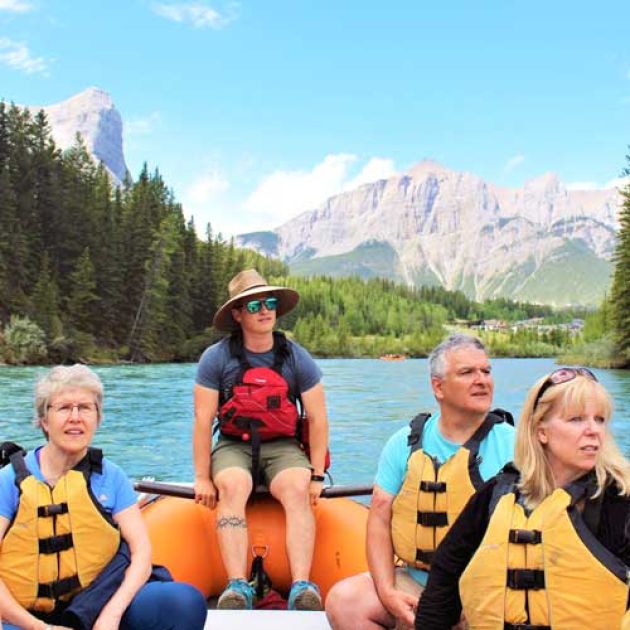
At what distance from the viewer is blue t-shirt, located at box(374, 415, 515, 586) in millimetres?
2396

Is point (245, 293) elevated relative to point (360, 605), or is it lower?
elevated

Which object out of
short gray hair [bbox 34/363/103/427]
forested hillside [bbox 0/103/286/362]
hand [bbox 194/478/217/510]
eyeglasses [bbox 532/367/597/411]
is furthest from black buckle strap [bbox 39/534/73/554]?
forested hillside [bbox 0/103/286/362]

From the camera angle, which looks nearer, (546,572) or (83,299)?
(546,572)

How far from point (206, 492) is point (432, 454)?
129cm

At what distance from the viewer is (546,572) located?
1.76 metres

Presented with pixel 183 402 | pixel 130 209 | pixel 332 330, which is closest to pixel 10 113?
pixel 130 209

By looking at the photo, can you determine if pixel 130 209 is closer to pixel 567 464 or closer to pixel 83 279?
pixel 83 279

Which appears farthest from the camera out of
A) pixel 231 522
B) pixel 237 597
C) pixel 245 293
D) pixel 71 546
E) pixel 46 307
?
pixel 46 307

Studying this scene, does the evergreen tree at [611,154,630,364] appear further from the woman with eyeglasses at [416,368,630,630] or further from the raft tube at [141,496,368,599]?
the woman with eyeglasses at [416,368,630,630]

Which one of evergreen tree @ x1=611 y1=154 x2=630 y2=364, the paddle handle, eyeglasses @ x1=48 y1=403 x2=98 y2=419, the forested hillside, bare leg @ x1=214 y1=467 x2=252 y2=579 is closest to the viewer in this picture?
eyeglasses @ x1=48 y1=403 x2=98 y2=419

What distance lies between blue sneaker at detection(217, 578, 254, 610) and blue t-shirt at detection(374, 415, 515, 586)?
2.52 feet

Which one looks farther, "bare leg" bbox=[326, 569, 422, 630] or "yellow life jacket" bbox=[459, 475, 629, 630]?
"bare leg" bbox=[326, 569, 422, 630]

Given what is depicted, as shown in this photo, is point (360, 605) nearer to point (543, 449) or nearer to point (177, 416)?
point (543, 449)

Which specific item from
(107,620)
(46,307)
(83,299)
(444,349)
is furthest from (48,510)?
(83,299)
